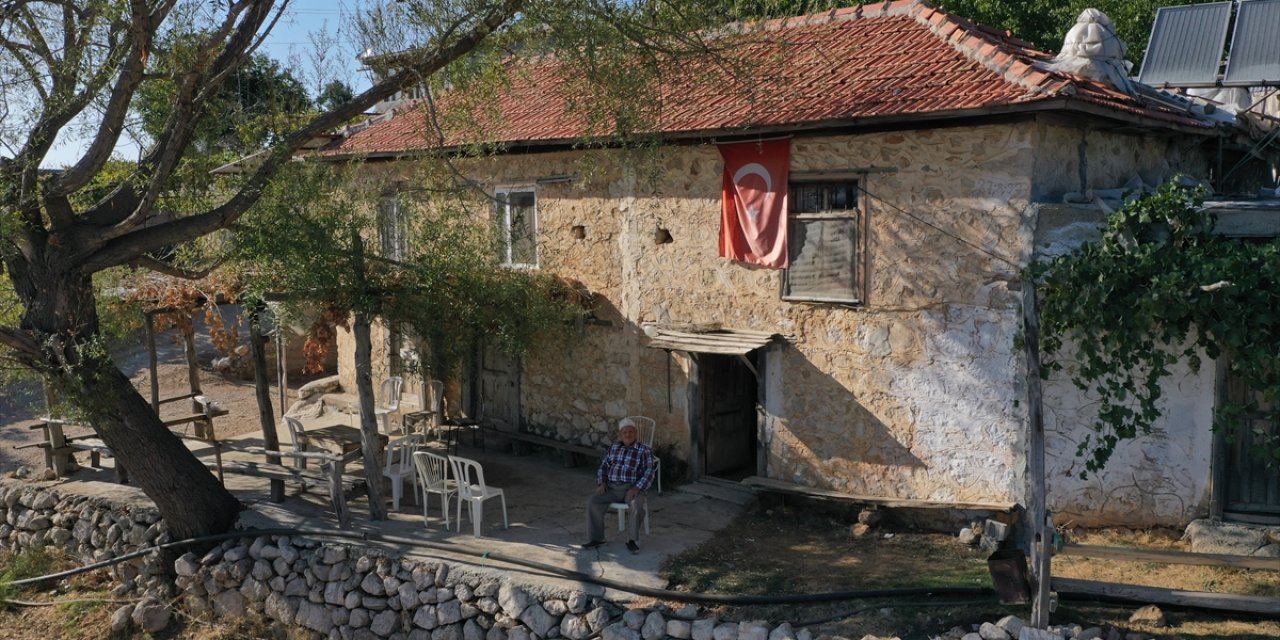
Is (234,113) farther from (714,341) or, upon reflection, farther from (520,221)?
(714,341)

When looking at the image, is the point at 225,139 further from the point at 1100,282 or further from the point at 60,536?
the point at 1100,282

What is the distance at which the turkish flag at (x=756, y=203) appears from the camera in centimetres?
1023

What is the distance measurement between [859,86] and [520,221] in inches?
180

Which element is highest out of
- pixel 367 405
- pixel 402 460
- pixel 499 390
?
pixel 367 405

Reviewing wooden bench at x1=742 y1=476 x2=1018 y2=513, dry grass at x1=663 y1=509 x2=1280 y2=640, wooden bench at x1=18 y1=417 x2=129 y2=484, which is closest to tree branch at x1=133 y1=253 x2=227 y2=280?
wooden bench at x1=18 y1=417 x2=129 y2=484

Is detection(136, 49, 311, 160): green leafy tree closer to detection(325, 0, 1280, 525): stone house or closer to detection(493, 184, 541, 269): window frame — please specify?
detection(325, 0, 1280, 525): stone house

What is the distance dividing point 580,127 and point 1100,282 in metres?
6.02

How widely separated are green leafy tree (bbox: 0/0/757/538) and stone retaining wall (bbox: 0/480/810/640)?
0.64 m

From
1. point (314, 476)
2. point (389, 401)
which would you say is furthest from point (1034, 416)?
point (389, 401)

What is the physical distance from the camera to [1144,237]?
8.09 metres

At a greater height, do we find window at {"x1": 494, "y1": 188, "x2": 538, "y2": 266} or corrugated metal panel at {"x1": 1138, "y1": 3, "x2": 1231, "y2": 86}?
corrugated metal panel at {"x1": 1138, "y1": 3, "x2": 1231, "y2": 86}

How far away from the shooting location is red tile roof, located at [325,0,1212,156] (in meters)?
8.88

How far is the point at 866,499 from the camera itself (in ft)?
32.1

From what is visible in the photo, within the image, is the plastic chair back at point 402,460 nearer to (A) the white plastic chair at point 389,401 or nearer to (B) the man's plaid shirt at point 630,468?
(A) the white plastic chair at point 389,401
